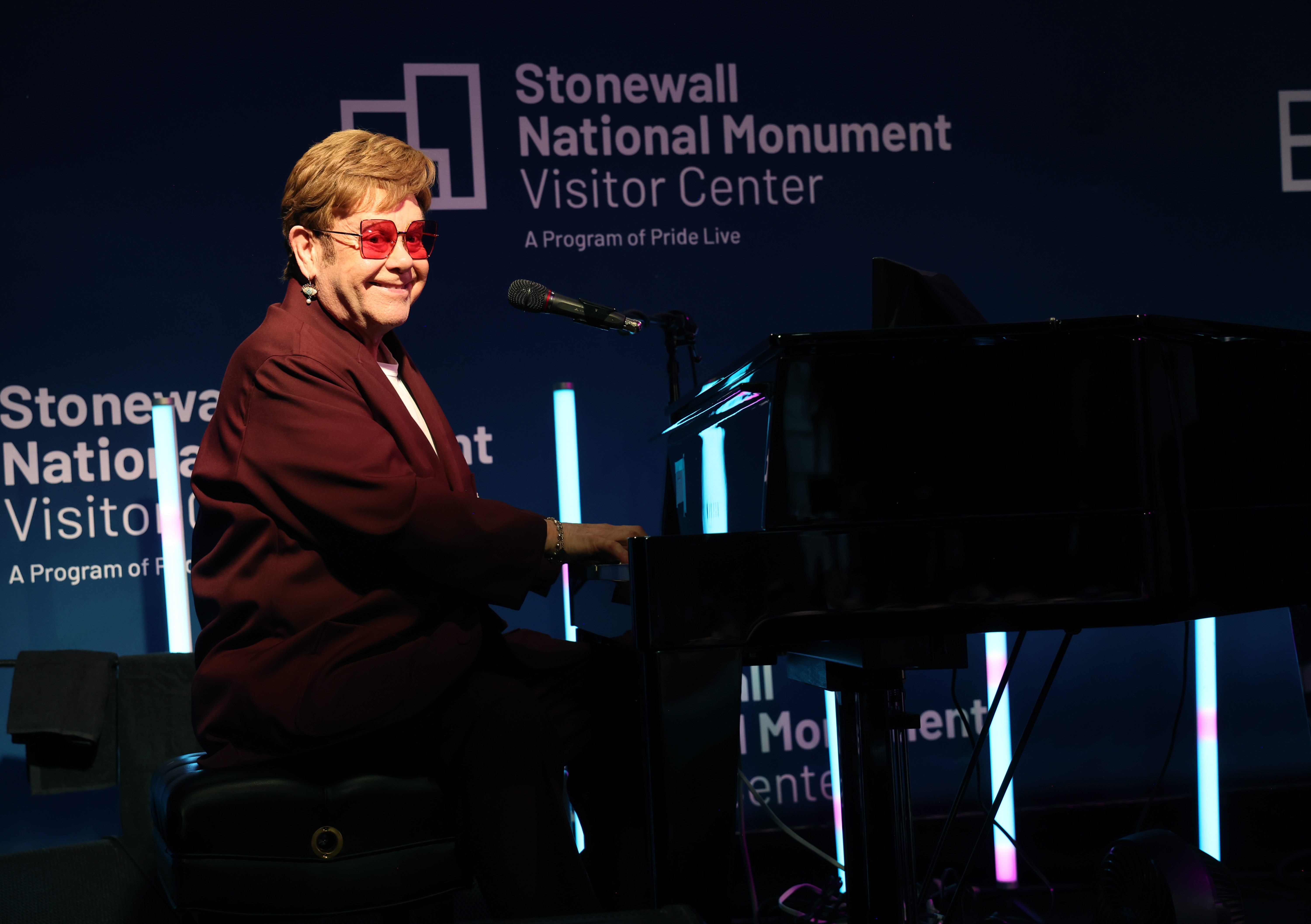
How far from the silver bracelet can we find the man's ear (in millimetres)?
598

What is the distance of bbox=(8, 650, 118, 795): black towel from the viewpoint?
6.81 ft

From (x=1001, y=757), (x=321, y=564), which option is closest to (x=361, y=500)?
(x=321, y=564)

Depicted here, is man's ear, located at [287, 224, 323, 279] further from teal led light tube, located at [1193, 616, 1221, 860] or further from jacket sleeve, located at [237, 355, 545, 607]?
teal led light tube, located at [1193, 616, 1221, 860]

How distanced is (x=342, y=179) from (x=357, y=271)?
0.15 m

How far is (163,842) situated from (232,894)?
0.46 ft

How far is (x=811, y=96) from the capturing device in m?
2.84

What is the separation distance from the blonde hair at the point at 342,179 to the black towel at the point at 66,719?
112 cm

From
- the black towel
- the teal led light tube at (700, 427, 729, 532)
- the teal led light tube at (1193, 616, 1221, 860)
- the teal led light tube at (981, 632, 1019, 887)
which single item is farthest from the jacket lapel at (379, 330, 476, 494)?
the teal led light tube at (1193, 616, 1221, 860)

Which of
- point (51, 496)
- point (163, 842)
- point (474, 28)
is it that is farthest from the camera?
point (474, 28)

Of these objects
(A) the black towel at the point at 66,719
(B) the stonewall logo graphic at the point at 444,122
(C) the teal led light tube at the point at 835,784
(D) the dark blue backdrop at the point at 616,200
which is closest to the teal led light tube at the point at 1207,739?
(D) the dark blue backdrop at the point at 616,200

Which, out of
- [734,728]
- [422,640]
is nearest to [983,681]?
[734,728]

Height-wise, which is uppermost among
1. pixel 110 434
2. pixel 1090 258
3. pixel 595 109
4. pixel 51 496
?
pixel 595 109

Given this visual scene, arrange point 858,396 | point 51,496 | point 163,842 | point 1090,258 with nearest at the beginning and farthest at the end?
point 858,396
point 163,842
point 51,496
point 1090,258

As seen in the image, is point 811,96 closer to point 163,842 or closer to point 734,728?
point 734,728
